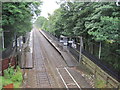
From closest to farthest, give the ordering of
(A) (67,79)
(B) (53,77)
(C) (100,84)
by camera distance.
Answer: (C) (100,84)
(A) (67,79)
(B) (53,77)

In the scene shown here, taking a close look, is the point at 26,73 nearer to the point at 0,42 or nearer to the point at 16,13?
the point at 0,42

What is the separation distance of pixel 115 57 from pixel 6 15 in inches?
214

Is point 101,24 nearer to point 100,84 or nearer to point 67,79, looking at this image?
point 100,84

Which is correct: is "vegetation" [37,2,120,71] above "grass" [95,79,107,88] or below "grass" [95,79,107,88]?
above

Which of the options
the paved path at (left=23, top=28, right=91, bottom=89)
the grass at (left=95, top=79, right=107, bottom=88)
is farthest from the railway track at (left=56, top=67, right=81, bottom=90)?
the grass at (left=95, top=79, right=107, bottom=88)

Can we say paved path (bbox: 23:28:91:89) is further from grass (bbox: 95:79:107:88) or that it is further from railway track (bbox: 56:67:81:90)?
grass (bbox: 95:79:107:88)

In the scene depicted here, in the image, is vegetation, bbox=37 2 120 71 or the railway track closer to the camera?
vegetation, bbox=37 2 120 71

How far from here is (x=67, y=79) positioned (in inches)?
318

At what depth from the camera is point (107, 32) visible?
19.3 ft

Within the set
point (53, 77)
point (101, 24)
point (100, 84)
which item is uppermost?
point (101, 24)

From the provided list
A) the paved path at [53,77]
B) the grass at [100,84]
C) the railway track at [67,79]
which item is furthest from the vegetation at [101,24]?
the railway track at [67,79]

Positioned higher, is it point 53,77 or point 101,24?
point 101,24

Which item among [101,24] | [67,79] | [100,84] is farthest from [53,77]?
[101,24]

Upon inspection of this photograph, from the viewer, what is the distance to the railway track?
7.27 metres
